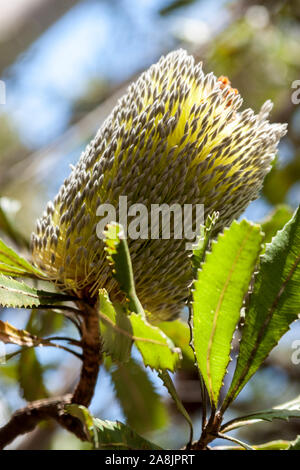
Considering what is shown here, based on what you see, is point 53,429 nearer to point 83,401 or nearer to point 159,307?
point 83,401

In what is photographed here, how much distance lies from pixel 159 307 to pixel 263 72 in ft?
9.40

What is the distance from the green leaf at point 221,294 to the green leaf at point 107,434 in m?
0.16

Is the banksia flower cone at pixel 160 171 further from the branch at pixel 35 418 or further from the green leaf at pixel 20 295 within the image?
the branch at pixel 35 418

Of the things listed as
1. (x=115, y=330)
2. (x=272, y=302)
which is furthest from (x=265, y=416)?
(x=115, y=330)

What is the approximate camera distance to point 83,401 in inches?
46.9

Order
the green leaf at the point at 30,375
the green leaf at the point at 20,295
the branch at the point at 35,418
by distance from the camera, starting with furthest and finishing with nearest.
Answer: the green leaf at the point at 30,375 → the branch at the point at 35,418 → the green leaf at the point at 20,295

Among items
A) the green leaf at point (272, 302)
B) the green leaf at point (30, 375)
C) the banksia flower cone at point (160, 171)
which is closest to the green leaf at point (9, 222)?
the green leaf at point (30, 375)

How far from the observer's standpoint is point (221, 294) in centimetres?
95

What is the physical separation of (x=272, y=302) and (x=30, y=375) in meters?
0.80

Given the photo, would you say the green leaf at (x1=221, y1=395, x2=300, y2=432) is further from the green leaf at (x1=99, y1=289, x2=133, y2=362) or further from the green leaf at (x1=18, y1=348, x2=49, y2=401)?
the green leaf at (x1=18, y1=348, x2=49, y2=401)

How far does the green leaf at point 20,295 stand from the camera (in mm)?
1021

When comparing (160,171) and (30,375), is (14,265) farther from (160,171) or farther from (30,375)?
(30,375)

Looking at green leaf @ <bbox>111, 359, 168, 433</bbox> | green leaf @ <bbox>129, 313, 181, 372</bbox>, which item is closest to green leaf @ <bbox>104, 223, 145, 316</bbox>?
green leaf @ <bbox>129, 313, 181, 372</bbox>

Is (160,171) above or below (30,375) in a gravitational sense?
above
